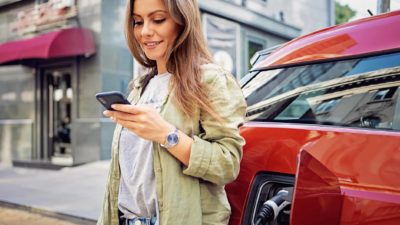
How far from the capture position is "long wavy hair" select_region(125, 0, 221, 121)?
4.42 feet

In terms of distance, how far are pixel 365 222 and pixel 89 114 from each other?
9.09 meters

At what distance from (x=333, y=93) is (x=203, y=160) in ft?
2.39

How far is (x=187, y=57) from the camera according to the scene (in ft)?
4.74

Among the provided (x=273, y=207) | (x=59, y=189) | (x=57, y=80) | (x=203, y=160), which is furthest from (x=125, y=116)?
(x=57, y=80)

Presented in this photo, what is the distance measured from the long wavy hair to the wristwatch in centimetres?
10

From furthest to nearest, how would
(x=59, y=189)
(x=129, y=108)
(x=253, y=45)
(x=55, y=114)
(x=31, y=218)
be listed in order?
(x=253, y=45), (x=55, y=114), (x=59, y=189), (x=31, y=218), (x=129, y=108)

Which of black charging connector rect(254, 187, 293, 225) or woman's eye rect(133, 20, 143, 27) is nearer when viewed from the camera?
black charging connector rect(254, 187, 293, 225)

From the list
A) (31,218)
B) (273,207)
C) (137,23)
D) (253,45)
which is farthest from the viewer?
(253,45)

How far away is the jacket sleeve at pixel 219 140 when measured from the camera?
4.24 ft

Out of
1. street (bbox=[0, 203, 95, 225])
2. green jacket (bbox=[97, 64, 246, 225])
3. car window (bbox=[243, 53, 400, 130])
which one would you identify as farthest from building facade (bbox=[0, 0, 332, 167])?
green jacket (bbox=[97, 64, 246, 225])

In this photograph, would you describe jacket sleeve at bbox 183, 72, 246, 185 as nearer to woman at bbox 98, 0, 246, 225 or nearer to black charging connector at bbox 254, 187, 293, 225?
woman at bbox 98, 0, 246, 225

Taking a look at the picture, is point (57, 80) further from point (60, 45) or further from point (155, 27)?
point (155, 27)

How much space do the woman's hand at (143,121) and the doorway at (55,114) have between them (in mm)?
9574

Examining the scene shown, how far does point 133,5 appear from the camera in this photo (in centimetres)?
149
